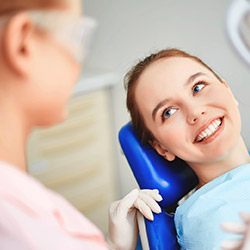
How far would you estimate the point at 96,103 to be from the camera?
1.31 metres

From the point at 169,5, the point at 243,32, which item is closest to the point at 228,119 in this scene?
the point at 243,32

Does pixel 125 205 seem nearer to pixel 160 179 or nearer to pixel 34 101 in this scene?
pixel 160 179

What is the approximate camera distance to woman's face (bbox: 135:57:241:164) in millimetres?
887

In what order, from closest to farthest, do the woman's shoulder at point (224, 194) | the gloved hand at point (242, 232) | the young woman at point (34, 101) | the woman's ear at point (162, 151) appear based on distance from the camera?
the young woman at point (34, 101)
the gloved hand at point (242, 232)
the woman's shoulder at point (224, 194)
the woman's ear at point (162, 151)

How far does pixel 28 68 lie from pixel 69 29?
0.06 metres

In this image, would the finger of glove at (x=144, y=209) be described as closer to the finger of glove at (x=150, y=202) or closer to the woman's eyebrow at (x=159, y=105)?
the finger of glove at (x=150, y=202)

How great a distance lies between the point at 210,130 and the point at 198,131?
0.02m

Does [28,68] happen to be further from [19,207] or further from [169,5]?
[169,5]

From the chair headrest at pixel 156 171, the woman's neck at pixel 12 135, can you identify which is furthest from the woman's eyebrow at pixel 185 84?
the woman's neck at pixel 12 135

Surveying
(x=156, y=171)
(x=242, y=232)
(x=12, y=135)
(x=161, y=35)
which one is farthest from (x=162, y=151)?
(x=12, y=135)

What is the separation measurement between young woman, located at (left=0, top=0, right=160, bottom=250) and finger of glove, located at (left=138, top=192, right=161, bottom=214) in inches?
20.0

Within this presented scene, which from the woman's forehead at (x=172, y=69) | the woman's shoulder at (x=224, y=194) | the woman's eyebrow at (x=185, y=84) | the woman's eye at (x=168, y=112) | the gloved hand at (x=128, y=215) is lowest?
the gloved hand at (x=128, y=215)

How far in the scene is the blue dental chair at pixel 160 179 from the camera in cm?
95

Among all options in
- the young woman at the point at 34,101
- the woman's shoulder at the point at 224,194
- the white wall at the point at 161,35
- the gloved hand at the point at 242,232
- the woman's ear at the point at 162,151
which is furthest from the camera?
the white wall at the point at 161,35
